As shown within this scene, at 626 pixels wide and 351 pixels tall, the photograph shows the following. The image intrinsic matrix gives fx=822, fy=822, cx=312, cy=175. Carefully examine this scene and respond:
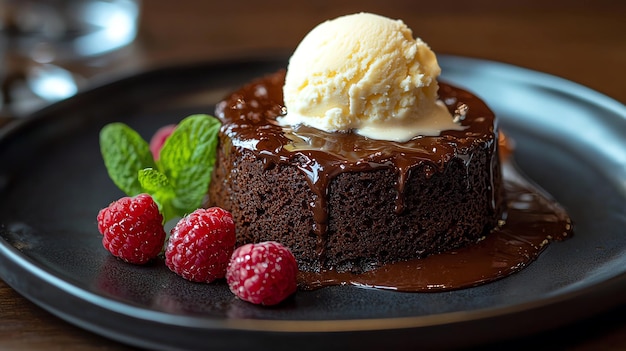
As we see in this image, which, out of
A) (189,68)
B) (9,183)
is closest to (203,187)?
(9,183)

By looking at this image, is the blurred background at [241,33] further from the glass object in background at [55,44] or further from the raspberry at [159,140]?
the raspberry at [159,140]

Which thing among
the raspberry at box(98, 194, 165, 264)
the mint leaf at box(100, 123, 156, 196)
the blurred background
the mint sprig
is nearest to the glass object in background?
the blurred background

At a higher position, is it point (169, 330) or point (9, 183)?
point (169, 330)

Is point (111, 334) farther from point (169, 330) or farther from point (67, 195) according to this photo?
point (67, 195)

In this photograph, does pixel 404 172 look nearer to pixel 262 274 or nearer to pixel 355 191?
pixel 355 191

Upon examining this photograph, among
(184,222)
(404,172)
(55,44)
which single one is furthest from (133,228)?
(55,44)
